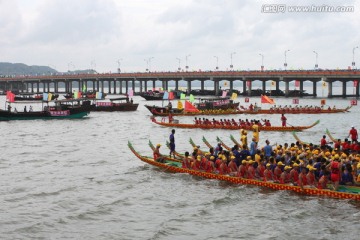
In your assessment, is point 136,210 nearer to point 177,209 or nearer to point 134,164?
point 177,209

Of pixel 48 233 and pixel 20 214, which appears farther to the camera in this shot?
pixel 20 214

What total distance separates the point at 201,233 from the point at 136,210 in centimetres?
456

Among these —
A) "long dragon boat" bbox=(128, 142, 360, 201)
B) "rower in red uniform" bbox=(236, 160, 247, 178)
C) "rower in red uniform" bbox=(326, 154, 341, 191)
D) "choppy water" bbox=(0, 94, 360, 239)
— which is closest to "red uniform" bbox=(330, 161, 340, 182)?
"rower in red uniform" bbox=(326, 154, 341, 191)

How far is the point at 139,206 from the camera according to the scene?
83.4 ft

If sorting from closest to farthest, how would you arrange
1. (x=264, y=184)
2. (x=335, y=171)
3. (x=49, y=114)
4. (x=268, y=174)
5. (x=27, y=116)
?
1. (x=335, y=171)
2. (x=268, y=174)
3. (x=264, y=184)
4. (x=27, y=116)
5. (x=49, y=114)

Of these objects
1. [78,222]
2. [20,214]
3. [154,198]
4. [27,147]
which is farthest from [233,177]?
[27,147]

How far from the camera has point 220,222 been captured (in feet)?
74.5

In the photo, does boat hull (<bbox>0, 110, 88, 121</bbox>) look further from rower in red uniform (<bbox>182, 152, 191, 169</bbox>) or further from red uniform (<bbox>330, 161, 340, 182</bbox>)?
red uniform (<bbox>330, 161, 340, 182</bbox>)

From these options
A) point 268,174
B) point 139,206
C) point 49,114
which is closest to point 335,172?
point 268,174

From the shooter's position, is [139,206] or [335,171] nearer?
[335,171]

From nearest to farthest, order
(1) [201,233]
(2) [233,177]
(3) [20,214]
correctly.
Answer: (1) [201,233] → (3) [20,214] → (2) [233,177]

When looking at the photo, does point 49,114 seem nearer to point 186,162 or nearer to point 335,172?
point 186,162

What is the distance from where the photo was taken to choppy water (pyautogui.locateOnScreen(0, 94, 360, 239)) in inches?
845

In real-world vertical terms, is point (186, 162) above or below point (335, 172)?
below
